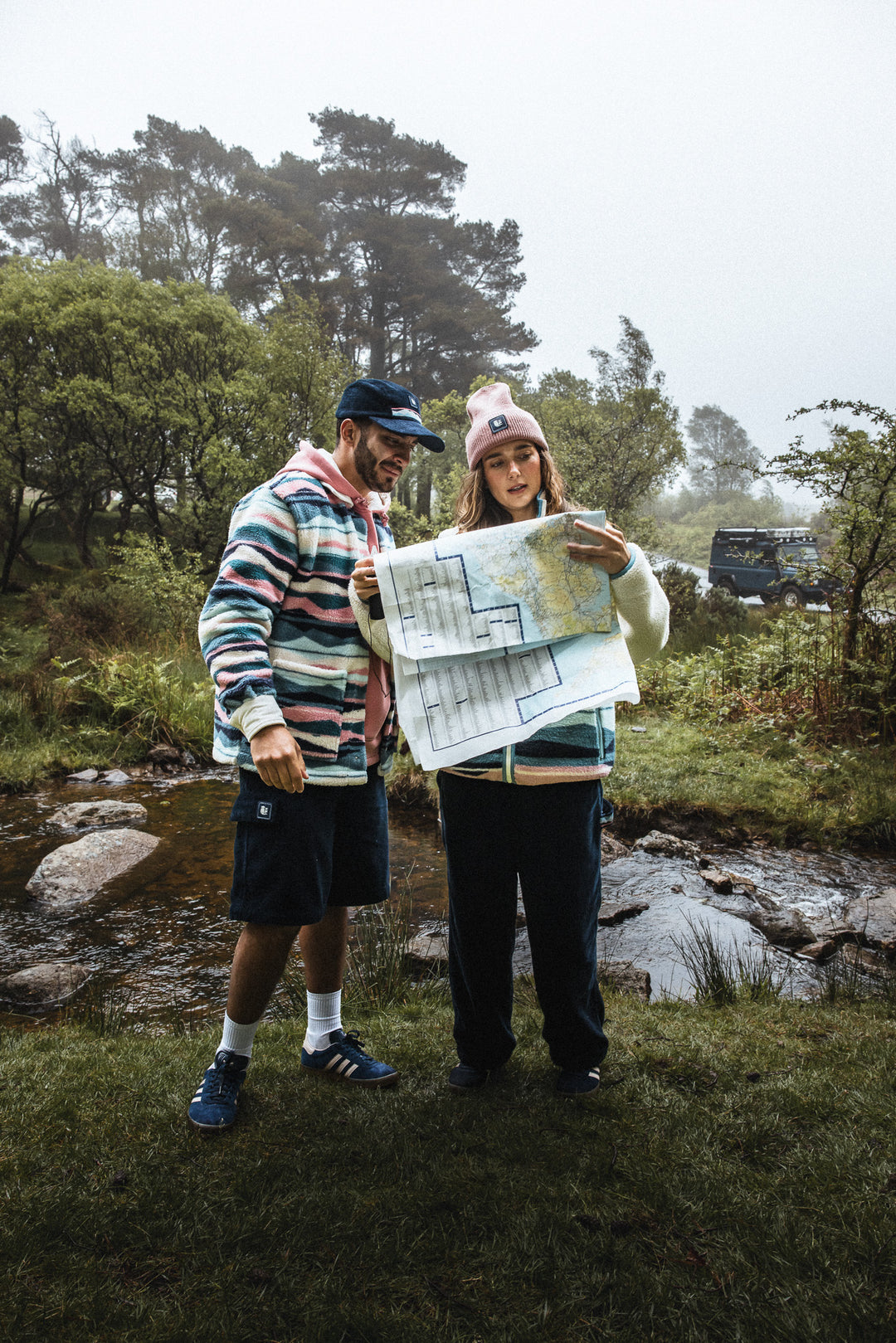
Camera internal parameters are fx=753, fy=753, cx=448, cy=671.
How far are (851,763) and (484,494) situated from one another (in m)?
5.04

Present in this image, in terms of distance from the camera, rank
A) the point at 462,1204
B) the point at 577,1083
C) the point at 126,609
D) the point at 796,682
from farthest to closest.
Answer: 1. the point at 126,609
2. the point at 796,682
3. the point at 577,1083
4. the point at 462,1204

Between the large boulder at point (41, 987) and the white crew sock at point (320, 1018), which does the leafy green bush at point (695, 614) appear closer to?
the large boulder at point (41, 987)

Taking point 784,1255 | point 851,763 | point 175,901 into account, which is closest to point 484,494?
point 784,1255

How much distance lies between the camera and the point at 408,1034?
278 centimetres

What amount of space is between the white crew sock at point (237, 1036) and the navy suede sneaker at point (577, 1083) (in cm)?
→ 90

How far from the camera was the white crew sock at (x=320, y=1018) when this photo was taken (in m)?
2.40

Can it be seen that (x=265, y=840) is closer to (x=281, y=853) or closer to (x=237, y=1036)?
(x=281, y=853)

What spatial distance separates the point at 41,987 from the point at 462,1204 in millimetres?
2670

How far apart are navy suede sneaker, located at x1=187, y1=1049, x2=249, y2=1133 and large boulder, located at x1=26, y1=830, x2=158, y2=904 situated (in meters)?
2.99

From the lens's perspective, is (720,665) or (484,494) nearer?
(484,494)

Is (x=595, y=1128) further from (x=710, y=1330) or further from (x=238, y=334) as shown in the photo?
(x=238, y=334)

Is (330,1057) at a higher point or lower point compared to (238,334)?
lower

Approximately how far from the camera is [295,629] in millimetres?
2076

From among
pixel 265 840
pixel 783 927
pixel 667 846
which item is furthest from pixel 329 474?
pixel 667 846
